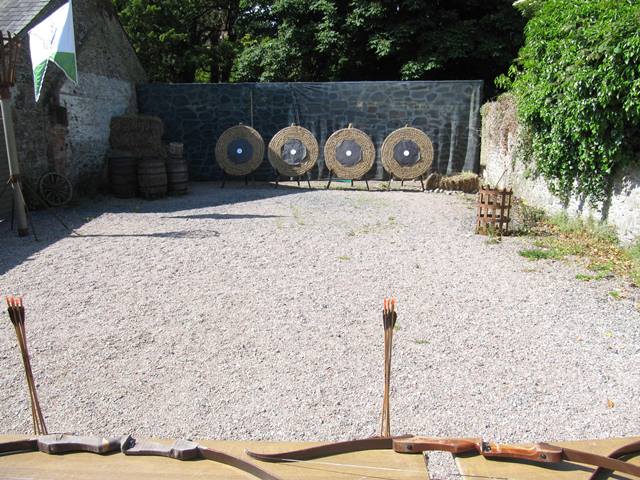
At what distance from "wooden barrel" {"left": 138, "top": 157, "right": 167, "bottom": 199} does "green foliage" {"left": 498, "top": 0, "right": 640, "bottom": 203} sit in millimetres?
6220

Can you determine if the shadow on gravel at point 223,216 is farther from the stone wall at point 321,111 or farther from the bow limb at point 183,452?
the bow limb at point 183,452

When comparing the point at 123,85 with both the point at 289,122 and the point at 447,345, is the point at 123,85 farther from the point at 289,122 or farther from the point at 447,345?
the point at 447,345

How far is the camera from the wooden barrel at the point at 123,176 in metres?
10.0

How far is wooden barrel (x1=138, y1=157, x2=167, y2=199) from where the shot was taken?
32.3 ft

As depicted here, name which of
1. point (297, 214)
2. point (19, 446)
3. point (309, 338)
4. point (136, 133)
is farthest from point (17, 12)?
point (19, 446)

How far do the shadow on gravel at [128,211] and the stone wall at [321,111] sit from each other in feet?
3.61

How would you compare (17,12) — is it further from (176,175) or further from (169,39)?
(169,39)

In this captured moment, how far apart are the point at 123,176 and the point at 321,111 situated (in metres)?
4.61

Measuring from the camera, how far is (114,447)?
1.52 m

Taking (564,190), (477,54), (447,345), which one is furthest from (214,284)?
(477,54)

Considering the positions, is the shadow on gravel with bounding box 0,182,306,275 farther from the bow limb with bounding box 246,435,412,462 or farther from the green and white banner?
the bow limb with bounding box 246,435,412,462

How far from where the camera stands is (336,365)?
3426mm

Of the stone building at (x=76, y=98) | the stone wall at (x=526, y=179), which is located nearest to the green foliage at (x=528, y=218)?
the stone wall at (x=526, y=179)

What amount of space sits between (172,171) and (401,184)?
4923 millimetres
